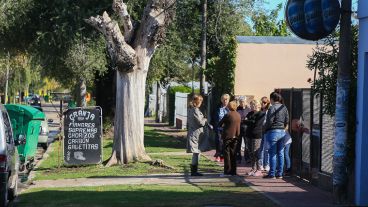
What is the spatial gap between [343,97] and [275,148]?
3.69m

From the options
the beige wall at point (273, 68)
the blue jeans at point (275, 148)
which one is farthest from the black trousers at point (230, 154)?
the beige wall at point (273, 68)

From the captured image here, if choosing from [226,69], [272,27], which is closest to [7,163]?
[226,69]

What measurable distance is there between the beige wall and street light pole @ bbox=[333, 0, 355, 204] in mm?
12177

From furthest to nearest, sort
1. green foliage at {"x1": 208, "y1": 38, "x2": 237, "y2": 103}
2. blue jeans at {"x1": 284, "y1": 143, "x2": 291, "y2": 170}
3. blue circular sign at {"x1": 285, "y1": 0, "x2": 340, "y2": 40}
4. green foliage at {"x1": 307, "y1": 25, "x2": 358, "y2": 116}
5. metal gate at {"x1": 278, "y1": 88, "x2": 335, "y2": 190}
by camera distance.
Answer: green foliage at {"x1": 208, "y1": 38, "x2": 237, "y2": 103}
blue jeans at {"x1": 284, "y1": 143, "x2": 291, "y2": 170}
metal gate at {"x1": 278, "y1": 88, "x2": 335, "y2": 190}
green foliage at {"x1": 307, "y1": 25, "x2": 358, "y2": 116}
blue circular sign at {"x1": 285, "y1": 0, "x2": 340, "y2": 40}

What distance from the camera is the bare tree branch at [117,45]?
15039mm

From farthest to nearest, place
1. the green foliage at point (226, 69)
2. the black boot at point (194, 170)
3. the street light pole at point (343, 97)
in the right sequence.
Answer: the green foliage at point (226, 69) < the black boot at point (194, 170) < the street light pole at point (343, 97)

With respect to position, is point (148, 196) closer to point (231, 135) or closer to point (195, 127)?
point (195, 127)

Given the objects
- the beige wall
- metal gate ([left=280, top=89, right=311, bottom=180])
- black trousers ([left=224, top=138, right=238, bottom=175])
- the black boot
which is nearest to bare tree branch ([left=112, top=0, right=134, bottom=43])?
the black boot

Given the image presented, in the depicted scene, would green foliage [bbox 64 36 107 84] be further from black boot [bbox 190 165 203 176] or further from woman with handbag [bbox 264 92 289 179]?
woman with handbag [bbox 264 92 289 179]

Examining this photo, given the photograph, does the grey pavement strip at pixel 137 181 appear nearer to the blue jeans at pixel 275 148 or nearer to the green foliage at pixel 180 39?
the blue jeans at pixel 275 148

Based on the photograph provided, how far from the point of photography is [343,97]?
9227mm

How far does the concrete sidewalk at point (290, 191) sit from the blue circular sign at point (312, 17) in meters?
2.62

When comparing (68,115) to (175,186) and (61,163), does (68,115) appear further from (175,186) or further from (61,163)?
(175,186)

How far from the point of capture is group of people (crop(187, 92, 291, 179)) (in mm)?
12719
